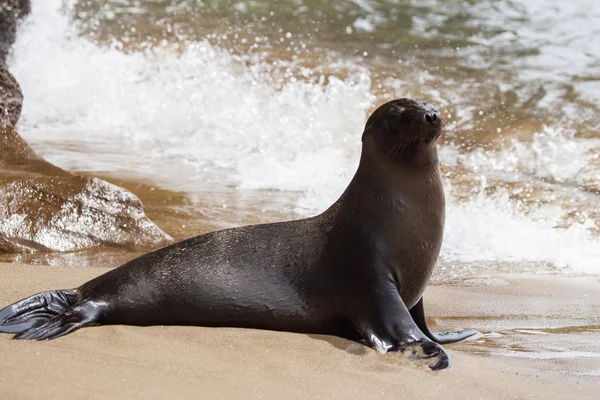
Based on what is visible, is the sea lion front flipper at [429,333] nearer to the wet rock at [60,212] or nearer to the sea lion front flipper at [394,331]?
the sea lion front flipper at [394,331]

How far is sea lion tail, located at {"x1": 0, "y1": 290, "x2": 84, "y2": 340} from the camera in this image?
14.1 ft

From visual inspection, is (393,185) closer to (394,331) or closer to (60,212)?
(394,331)

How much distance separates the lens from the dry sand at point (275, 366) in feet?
11.3

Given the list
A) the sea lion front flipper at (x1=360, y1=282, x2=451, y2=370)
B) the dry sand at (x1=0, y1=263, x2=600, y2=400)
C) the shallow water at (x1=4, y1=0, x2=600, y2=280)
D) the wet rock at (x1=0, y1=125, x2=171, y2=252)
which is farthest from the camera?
the shallow water at (x1=4, y1=0, x2=600, y2=280)

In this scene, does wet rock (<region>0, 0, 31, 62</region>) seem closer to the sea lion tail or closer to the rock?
the rock

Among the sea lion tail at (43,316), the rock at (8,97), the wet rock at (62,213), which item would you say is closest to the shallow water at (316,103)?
the wet rock at (62,213)

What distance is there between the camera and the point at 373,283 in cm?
443

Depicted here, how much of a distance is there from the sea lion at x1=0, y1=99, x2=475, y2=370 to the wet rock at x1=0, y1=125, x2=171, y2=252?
226cm

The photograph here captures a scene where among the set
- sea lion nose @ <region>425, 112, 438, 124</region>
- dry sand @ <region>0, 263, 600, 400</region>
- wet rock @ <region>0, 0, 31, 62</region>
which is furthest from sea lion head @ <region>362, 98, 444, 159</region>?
wet rock @ <region>0, 0, 31, 62</region>

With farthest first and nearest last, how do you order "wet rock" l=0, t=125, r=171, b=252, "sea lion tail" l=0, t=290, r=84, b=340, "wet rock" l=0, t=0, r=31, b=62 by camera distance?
"wet rock" l=0, t=0, r=31, b=62 < "wet rock" l=0, t=125, r=171, b=252 < "sea lion tail" l=0, t=290, r=84, b=340

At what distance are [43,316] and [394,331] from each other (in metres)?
1.74

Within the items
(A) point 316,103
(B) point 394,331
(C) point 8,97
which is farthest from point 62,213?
(A) point 316,103

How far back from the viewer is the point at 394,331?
4234 mm

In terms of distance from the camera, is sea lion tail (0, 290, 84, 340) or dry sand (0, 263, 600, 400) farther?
sea lion tail (0, 290, 84, 340)
